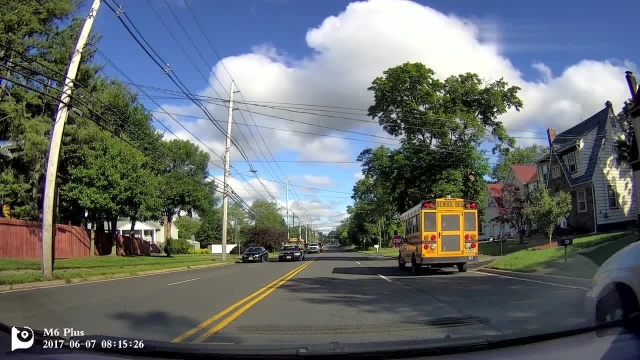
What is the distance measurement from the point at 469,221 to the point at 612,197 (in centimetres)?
1860

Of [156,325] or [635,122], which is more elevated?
[635,122]

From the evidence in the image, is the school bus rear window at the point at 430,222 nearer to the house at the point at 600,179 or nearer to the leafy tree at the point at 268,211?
the house at the point at 600,179

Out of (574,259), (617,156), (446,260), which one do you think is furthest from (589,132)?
(446,260)

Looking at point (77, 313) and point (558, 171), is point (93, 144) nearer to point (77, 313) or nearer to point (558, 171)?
point (77, 313)

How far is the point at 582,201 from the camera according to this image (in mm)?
33594

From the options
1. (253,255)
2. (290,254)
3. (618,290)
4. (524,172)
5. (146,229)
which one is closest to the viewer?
(618,290)

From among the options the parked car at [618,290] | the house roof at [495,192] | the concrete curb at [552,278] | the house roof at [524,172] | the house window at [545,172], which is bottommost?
the concrete curb at [552,278]

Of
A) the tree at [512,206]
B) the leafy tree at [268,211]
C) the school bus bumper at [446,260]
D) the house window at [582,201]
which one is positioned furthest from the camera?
the leafy tree at [268,211]

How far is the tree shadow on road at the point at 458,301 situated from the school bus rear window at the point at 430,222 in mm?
4062

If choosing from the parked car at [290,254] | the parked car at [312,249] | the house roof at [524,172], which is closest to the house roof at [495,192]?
the house roof at [524,172]

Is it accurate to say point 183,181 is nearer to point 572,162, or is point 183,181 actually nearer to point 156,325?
point 572,162

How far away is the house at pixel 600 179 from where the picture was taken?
31.6 meters

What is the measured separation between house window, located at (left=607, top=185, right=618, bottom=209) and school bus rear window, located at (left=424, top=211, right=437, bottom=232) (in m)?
19.7

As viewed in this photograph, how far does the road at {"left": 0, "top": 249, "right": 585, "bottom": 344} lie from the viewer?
6.96 metres
